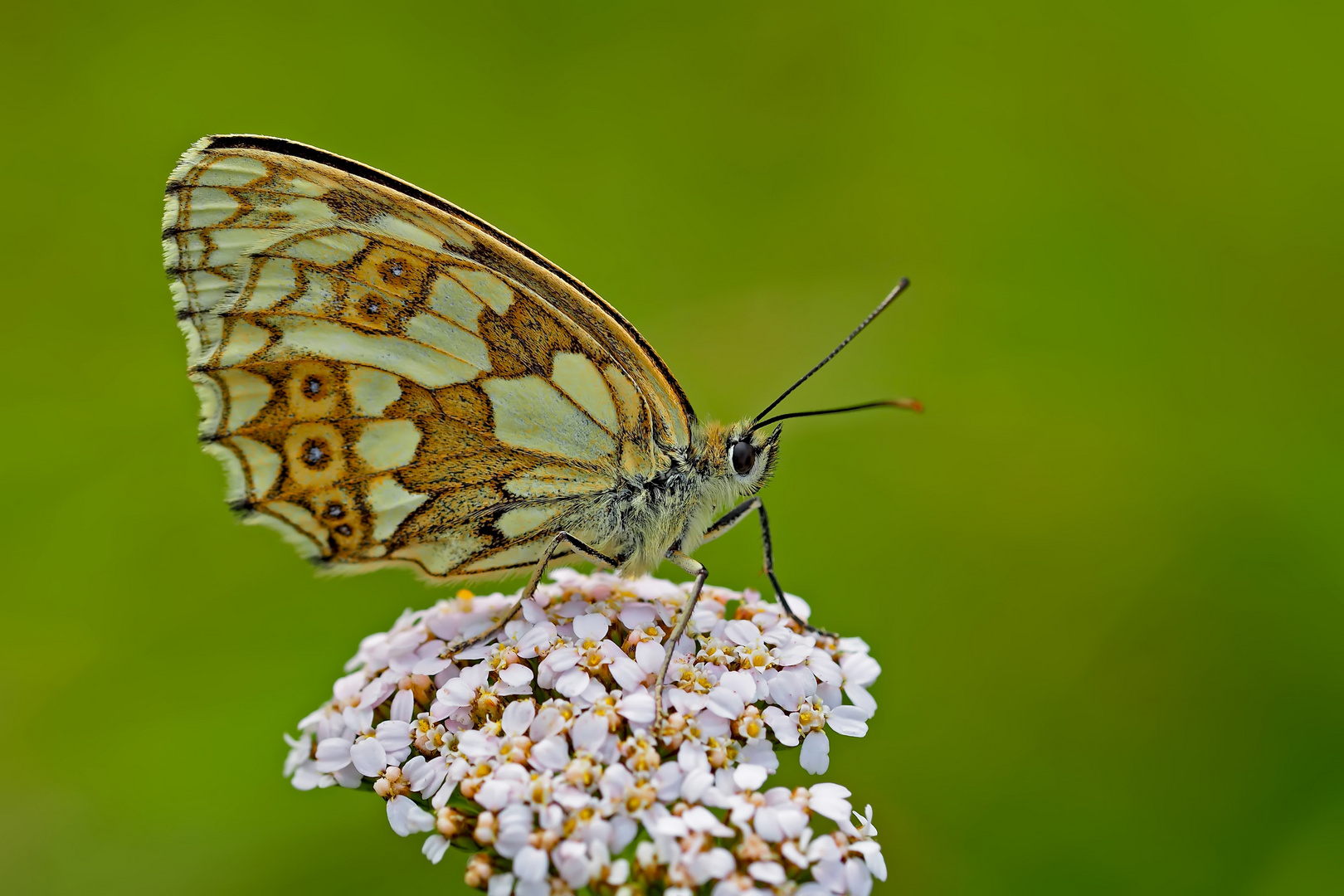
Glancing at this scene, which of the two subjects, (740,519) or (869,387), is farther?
(869,387)

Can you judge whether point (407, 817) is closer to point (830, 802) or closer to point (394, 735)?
point (394, 735)

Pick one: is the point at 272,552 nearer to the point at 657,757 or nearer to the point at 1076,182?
the point at 657,757

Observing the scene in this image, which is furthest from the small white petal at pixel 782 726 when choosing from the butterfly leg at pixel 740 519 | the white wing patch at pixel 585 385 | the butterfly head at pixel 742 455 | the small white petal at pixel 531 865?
the white wing patch at pixel 585 385

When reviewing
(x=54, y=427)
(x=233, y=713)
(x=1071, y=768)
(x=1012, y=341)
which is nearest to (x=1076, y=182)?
(x=1012, y=341)

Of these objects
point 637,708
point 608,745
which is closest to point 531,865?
point 608,745

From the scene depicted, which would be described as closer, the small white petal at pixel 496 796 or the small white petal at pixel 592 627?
the small white petal at pixel 496 796

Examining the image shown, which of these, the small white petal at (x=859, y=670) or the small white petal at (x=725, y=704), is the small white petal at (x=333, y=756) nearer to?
the small white petal at (x=725, y=704)
